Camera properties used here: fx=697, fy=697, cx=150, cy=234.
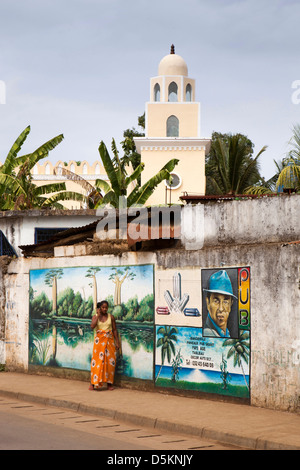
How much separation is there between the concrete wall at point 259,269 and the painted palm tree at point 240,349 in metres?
0.11

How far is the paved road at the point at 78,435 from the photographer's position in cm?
766

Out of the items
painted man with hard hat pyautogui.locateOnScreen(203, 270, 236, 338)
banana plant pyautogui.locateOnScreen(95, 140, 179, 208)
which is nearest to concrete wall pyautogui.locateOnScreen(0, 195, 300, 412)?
painted man with hard hat pyautogui.locateOnScreen(203, 270, 236, 338)

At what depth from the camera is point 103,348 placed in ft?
39.0

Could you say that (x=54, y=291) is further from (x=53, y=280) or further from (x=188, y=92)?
(x=188, y=92)

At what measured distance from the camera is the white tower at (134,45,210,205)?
1364 inches

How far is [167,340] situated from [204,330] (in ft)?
2.86

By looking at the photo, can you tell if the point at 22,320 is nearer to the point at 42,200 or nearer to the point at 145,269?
the point at 145,269

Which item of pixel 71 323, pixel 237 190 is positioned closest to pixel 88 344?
pixel 71 323

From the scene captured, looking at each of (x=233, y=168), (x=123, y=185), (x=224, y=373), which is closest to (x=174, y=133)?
(x=233, y=168)

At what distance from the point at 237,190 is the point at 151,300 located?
2022 cm

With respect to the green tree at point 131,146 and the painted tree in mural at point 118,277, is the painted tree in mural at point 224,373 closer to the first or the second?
the painted tree in mural at point 118,277

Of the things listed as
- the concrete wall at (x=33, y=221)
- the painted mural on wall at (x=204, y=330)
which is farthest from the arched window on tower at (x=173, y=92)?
the painted mural on wall at (x=204, y=330)

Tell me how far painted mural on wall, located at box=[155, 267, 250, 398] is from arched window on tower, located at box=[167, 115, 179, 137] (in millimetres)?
24454
